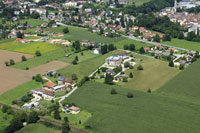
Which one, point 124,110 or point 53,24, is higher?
point 53,24

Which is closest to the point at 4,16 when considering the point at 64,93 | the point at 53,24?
the point at 53,24

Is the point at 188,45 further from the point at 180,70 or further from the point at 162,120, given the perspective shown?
the point at 162,120

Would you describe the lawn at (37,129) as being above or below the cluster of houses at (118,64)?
below

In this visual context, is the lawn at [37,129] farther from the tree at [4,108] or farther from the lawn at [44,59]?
the lawn at [44,59]

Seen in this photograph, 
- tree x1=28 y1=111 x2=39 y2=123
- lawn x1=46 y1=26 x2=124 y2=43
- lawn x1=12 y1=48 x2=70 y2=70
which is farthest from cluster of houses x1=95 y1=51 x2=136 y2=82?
tree x1=28 y1=111 x2=39 y2=123

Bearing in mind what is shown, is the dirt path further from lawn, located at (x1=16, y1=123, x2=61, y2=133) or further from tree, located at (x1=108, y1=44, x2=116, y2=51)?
tree, located at (x1=108, y1=44, x2=116, y2=51)

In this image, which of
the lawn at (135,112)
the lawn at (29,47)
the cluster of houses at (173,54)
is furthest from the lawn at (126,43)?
the lawn at (135,112)

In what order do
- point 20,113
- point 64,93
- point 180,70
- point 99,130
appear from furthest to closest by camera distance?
1. point 180,70
2. point 64,93
3. point 20,113
4. point 99,130
